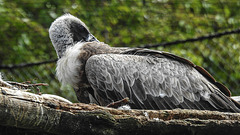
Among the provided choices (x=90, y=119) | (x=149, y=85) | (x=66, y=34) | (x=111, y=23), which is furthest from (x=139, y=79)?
(x=111, y=23)

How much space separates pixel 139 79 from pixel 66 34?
3.88 ft

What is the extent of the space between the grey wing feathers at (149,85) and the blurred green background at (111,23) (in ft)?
11.4

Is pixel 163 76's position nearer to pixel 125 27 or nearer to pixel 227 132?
pixel 227 132

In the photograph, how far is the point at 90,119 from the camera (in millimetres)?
Result: 2195

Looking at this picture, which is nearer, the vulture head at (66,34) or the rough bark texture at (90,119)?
the rough bark texture at (90,119)

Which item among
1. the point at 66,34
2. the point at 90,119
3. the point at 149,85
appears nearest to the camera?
the point at 90,119

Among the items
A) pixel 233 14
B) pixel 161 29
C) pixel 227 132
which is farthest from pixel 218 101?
pixel 233 14

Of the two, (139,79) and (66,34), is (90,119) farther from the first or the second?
(66,34)

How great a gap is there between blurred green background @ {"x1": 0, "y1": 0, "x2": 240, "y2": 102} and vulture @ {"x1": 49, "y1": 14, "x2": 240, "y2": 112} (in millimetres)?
3320

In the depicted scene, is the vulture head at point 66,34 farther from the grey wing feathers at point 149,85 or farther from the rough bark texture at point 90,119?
the rough bark texture at point 90,119

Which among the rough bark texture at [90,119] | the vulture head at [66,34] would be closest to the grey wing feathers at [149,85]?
the vulture head at [66,34]

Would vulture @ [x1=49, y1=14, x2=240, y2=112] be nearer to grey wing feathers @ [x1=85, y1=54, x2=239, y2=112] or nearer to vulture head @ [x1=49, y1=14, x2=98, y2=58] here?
grey wing feathers @ [x1=85, y1=54, x2=239, y2=112]

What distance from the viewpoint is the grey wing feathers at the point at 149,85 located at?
132 inches

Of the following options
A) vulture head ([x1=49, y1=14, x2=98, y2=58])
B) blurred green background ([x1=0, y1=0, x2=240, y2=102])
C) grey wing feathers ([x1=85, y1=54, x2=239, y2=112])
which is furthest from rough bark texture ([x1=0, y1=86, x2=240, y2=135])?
blurred green background ([x1=0, y1=0, x2=240, y2=102])
